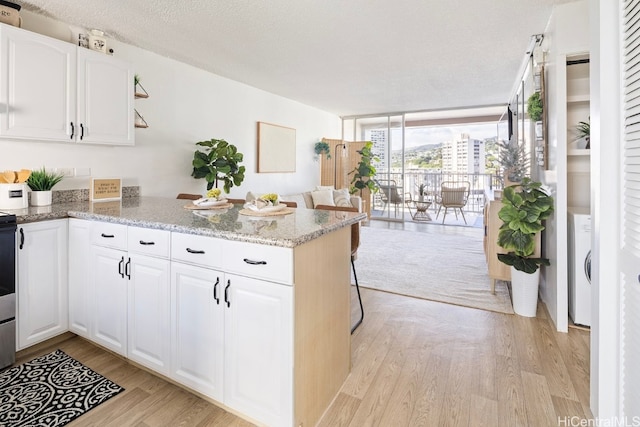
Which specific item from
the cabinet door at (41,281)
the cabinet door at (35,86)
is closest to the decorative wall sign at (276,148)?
the cabinet door at (35,86)

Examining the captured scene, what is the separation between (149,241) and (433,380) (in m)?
1.83

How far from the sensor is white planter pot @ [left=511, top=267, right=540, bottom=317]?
9.22ft

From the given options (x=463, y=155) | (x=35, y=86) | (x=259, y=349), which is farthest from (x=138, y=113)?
(x=463, y=155)

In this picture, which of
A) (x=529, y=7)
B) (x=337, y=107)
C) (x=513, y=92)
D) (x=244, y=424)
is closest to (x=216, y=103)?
(x=337, y=107)

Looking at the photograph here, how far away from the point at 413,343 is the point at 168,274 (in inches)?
67.7

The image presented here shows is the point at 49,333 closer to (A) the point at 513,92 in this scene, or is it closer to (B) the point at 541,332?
(B) the point at 541,332

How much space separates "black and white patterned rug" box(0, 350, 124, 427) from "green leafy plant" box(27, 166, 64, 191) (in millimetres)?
1248

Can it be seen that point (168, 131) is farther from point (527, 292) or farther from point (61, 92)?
point (527, 292)

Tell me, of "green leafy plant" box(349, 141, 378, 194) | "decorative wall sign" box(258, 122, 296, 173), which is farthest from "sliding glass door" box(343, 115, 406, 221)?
"decorative wall sign" box(258, 122, 296, 173)

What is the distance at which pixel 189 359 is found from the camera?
5.74 feet

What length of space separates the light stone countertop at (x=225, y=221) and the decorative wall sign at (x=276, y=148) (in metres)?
3.21

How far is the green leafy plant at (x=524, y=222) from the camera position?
2730 mm

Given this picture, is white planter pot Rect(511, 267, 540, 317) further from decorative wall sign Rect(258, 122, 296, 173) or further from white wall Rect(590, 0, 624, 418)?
decorative wall sign Rect(258, 122, 296, 173)

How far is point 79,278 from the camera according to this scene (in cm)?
230
